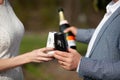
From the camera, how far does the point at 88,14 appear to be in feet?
69.0

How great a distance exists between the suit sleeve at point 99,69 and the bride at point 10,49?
365 millimetres

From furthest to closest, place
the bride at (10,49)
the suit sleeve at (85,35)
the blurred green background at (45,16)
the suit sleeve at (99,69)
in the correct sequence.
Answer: the blurred green background at (45,16) → the suit sleeve at (85,35) → the bride at (10,49) → the suit sleeve at (99,69)

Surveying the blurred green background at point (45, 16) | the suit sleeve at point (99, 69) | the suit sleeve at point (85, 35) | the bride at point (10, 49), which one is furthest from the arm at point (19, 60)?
the blurred green background at point (45, 16)

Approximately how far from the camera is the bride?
4074 millimetres

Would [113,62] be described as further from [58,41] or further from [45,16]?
[45,16]

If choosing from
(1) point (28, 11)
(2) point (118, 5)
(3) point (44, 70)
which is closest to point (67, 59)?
(2) point (118, 5)

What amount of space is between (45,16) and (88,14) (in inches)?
68.3

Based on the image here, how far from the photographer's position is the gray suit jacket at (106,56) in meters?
3.69

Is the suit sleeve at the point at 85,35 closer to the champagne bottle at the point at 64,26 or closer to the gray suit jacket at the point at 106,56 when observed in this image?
the champagne bottle at the point at 64,26

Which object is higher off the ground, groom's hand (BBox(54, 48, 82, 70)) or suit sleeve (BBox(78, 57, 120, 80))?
groom's hand (BBox(54, 48, 82, 70))

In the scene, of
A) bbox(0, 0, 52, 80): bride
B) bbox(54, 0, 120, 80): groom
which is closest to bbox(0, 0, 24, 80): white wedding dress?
bbox(0, 0, 52, 80): bride

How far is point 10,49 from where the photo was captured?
414cm

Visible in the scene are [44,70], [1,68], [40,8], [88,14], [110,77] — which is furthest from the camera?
[40,8]

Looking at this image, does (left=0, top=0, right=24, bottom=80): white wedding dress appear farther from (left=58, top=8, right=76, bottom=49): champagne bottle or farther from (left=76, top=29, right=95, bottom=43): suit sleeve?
(left=76, top=29, right=95, bottom=43): suit sleeve
